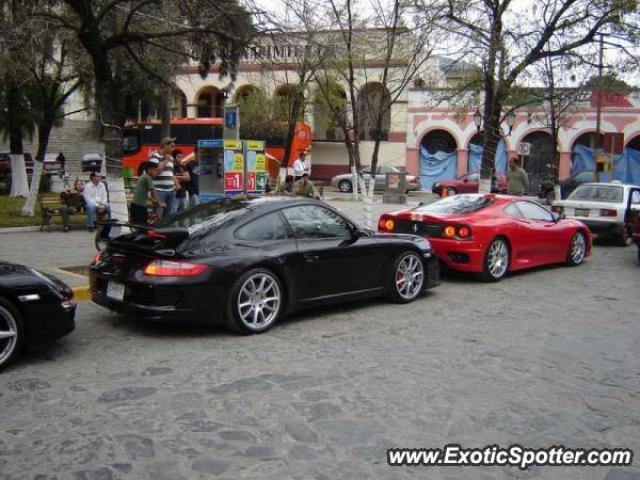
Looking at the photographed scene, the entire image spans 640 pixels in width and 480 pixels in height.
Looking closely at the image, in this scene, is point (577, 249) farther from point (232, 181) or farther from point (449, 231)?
point (232, 181)

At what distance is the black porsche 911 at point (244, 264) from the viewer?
597 centimetres

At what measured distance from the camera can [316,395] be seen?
4770mm

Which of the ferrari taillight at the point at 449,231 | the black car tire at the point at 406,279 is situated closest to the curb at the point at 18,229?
the ferrari taillight at the point at 449,231

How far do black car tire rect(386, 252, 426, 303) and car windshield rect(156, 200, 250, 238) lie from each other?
6.92ft

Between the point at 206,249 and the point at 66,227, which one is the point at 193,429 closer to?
the point at 206,249

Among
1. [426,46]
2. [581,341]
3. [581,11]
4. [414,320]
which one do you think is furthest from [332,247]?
[426,46]

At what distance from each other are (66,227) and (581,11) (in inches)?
485

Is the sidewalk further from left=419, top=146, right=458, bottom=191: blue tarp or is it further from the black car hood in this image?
left=419, top=146, right=458, bottom=191: blue tarp

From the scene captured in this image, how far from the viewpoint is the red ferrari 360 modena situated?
938 centimetres

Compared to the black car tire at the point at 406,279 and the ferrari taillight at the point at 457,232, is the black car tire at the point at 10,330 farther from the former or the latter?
the ferrari taillight at the point at 457,232

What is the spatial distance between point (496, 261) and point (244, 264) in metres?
4.92

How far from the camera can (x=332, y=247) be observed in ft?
23.4

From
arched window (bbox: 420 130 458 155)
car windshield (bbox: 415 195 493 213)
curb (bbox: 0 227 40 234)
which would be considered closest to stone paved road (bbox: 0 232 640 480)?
car windshield (bbox: 415 195 493 213)

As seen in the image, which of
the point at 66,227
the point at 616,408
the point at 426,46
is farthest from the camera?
the point at 426,46
